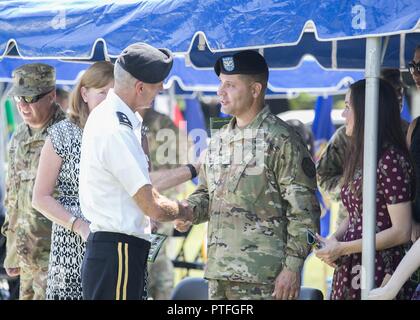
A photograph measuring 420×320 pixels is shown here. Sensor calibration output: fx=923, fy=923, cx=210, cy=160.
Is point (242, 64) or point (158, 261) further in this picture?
point (158, 261)

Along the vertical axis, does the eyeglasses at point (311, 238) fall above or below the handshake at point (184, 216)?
below

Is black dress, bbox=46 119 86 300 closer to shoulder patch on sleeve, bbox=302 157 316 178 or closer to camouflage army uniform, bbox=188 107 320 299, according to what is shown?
camouflage army uniform, bbox=188 107 320 299

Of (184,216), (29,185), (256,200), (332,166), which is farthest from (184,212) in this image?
(29,185)

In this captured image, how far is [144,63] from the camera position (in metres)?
4.76

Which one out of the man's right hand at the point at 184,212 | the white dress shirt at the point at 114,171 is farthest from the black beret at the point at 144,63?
the man's right hand at the point at 184,212

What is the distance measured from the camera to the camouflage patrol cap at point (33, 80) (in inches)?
248

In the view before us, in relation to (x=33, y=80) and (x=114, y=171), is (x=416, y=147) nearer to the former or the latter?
(x=114, y=171)

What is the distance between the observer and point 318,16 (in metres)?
4.51

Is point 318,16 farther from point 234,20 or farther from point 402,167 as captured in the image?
point 402,167

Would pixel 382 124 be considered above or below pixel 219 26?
below

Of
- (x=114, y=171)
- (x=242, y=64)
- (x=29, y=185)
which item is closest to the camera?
(x=114, y=171)

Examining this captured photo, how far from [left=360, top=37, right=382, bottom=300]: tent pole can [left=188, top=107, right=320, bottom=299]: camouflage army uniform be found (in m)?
0.32

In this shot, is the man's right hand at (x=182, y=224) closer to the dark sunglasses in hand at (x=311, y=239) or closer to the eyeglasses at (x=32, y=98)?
the dark sunglasses in hand at (x=311, y=239)

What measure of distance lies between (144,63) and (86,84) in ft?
3.03
